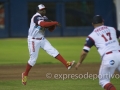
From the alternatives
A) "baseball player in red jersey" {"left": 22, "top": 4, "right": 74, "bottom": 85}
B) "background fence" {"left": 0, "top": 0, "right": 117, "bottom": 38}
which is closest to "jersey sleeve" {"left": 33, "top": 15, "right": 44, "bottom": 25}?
"baseball player in red jersey" {"left": 22, "top": 4, "right": 74, "bottom": 85}

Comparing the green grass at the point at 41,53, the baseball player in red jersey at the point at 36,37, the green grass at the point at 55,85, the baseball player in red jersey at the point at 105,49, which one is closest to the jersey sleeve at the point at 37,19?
the baseball player in red jersey at the point at 36,37

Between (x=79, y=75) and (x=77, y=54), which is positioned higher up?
(x=79, y=75)

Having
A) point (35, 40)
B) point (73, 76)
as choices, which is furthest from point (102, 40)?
point (73, 76)

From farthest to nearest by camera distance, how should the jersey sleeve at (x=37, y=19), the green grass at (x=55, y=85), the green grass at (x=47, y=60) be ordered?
the jersey sleeve at (x=37, y=19) < the green grass at (x=47, y=60) < the green grass at (x=55, y=85)

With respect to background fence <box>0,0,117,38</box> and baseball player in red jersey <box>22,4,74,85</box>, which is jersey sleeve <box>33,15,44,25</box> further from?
background fence <box>0,0,117,38</box>

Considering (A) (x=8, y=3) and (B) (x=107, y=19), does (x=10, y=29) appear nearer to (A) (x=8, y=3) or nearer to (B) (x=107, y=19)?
(A) (x=8, y=3)

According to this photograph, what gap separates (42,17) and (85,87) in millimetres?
2352

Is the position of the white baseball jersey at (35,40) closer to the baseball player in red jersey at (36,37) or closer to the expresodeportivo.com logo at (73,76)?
the baseball player in red jersey at (36,37)

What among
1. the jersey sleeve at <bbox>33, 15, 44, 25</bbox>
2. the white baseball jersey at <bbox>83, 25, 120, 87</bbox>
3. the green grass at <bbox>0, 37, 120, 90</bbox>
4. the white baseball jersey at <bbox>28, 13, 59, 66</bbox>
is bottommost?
the green grass at <bbox>0, 37, 120, 90</bbox>

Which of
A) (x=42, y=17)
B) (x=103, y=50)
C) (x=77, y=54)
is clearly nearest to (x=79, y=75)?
(x=42, y=17)

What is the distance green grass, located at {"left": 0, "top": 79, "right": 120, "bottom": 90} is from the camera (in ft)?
37.1

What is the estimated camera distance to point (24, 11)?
101 ft

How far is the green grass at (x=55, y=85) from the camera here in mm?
11305

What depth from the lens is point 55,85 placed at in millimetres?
11820
